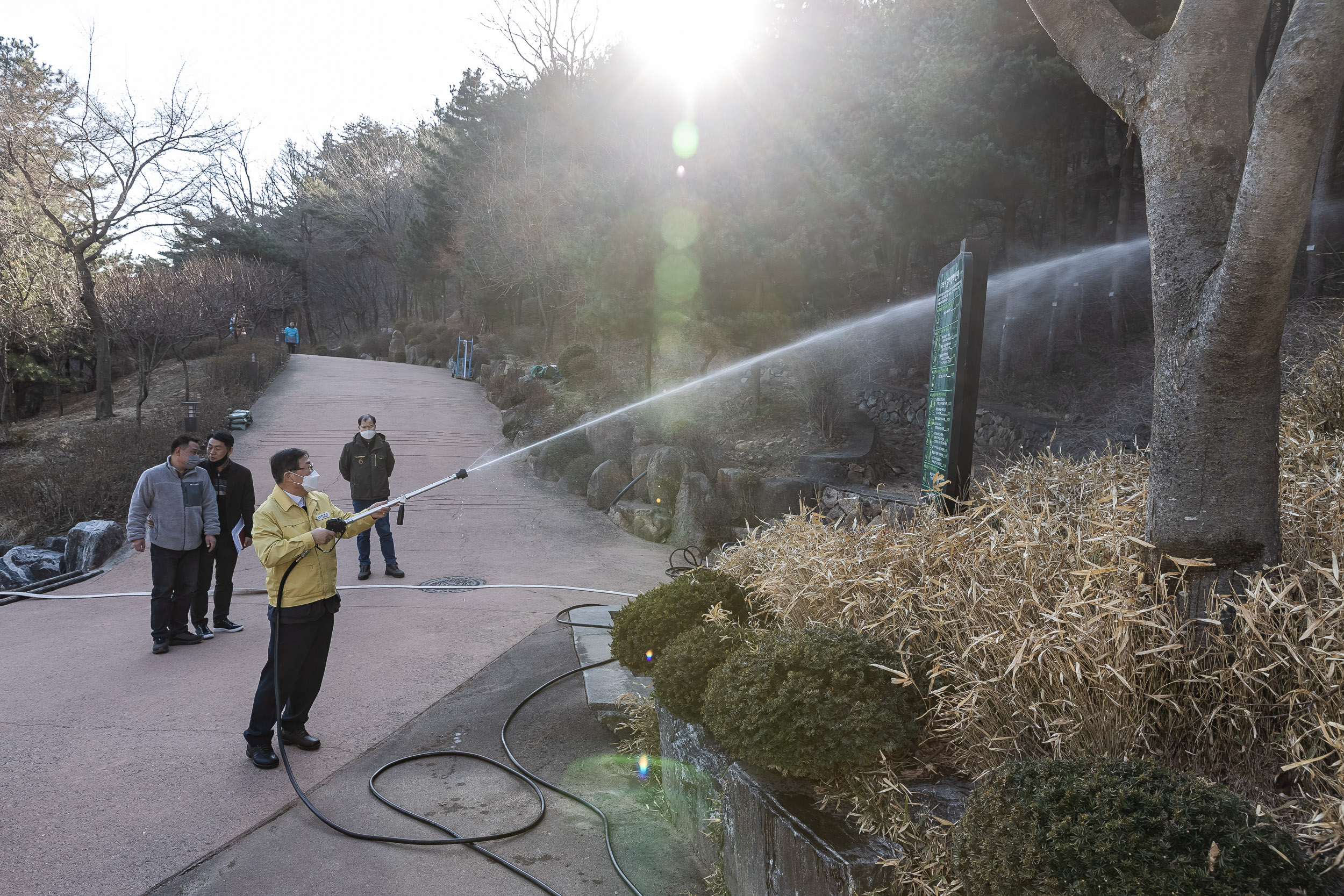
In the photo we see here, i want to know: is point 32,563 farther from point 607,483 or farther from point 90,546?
point 607,483

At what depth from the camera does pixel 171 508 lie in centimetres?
657

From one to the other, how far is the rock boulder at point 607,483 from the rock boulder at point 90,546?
6.53 metres

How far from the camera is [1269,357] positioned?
2.45 metres

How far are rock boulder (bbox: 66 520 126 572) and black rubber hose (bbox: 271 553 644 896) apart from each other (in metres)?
7.05

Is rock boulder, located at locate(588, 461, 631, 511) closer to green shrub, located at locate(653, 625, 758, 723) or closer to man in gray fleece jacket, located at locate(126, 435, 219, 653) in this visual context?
man in gray fleece jacket, located at locate(126, 435, 219, 653)

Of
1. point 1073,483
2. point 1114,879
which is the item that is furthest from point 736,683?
point 1073,483

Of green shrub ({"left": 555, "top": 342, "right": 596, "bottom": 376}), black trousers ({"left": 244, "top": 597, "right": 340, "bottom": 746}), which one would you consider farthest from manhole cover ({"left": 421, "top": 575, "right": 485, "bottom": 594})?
green shrub ({"left": 555, "top": 342, "right": 596, "bottom": 376})

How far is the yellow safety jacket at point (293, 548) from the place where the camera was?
4.43m

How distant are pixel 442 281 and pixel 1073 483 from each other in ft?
137

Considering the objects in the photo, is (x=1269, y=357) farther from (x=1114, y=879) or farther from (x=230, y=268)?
(x=230, y=268)

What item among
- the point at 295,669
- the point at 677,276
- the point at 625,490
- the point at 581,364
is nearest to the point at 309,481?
the point at 295,669

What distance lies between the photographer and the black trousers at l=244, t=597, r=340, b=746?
4.50 metres

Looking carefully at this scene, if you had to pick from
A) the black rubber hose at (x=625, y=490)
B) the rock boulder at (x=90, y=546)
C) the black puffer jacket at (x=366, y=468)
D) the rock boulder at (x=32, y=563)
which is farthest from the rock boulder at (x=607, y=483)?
the rock boulder at (x=32, y=563)

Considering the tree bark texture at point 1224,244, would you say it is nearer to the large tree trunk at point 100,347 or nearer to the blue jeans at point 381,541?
the blue jeans at point 381,541
